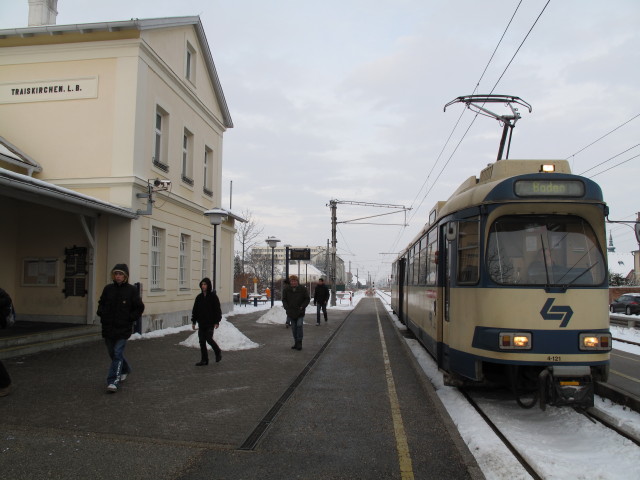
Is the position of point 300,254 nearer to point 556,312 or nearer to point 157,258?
point 157,258

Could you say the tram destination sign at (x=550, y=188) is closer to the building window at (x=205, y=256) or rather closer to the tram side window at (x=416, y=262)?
the tram side window at (x=416, y=262)

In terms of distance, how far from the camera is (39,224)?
1411 centimetres

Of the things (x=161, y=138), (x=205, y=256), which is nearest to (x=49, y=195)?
(x=161, y=138)

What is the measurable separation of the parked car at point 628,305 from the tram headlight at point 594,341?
3110 centimetres

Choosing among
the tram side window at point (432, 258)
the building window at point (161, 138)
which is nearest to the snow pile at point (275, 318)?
the building window at point (161, 138)

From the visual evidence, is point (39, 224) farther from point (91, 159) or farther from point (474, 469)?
point (474, 469)

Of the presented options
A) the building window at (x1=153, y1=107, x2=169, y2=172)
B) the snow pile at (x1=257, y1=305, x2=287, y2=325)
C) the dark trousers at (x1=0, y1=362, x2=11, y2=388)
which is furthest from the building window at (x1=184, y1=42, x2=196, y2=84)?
the dark trousers at (x1=0, y1=362, x2=11, y2=388)

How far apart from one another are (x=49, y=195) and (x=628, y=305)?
34958 mm

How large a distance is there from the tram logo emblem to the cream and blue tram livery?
1cm

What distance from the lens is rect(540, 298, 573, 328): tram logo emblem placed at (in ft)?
19.4

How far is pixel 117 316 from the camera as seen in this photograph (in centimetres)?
688

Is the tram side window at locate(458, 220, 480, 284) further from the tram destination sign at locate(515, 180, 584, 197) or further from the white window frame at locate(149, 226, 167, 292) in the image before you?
the white window frame at locate(149, 226, 167, 292)

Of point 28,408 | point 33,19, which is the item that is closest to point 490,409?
point 28,408

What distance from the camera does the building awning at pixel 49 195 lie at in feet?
28.9
